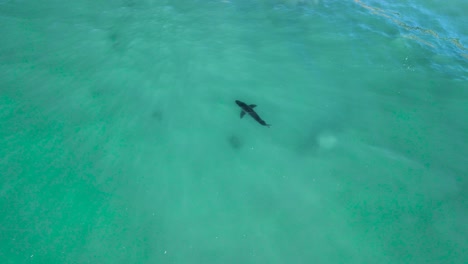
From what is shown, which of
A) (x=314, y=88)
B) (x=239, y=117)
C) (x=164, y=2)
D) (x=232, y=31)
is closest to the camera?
(x=239, y=117)

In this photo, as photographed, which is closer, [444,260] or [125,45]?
[444,260]

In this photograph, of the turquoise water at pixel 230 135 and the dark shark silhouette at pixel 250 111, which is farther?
the dark shark silhouette at pixel 250 111

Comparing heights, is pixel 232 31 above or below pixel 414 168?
above

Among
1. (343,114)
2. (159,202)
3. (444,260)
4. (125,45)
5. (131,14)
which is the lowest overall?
(444,260)

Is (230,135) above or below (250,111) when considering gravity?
below

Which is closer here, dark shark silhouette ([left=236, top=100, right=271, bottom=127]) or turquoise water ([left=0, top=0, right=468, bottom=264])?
turquoise water ([left=0, top=0, right=468, bottom=264])

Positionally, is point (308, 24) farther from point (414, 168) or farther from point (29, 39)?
point (29, 39)

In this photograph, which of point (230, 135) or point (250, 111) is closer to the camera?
point (230, 135)

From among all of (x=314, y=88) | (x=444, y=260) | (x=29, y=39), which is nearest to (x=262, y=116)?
(x=314, y=88)
